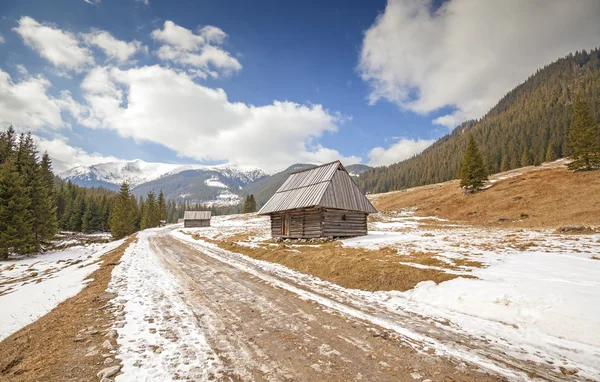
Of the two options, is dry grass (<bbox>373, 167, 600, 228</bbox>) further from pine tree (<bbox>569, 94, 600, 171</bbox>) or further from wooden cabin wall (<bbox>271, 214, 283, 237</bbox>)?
wooden cabin wall (<bbox>271, 214, 283, 237</bbox>)

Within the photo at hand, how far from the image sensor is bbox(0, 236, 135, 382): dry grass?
3.84 metres

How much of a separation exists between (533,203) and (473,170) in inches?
584

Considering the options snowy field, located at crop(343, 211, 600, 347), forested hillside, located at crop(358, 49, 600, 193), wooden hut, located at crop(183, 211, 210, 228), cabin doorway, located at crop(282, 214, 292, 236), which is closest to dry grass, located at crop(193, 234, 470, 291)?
snowy field, located at crop(343, 211, 600, 347)

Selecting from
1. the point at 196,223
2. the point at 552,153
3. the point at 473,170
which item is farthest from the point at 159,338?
the point at 552,153

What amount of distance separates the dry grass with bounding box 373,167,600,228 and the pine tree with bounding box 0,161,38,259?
51809 mm

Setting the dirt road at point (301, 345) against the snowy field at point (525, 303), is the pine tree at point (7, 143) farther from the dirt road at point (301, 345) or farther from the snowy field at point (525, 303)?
the snowy field at point (525, 303)

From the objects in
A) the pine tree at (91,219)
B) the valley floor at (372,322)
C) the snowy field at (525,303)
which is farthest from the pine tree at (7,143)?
the snowy field at (525,303)

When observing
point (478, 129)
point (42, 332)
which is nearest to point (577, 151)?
point (42, 332)

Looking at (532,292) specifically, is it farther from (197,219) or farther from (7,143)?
(197,219)

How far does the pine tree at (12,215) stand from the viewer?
83.2 feet

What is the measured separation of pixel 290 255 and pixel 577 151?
50.8 m

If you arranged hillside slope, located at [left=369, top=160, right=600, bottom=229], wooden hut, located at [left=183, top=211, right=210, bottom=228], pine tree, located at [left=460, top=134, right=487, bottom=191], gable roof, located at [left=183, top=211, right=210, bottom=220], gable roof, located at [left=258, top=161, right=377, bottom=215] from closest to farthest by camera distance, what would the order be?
gable roof, located at [left=258, top=161, right=377, bottom=215] → hillside slope, located at [left=369, top=160, right=600, bottom=229] → pine tree, located at [left=460, top=134, right=487, bottom=191] → gable roof, located at [left=183, top=211, right=210, bottom=220] → wooden hut, located at [left=183, top=211, right=210, bottom=228]

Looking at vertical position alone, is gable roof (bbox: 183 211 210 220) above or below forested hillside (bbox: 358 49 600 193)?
below

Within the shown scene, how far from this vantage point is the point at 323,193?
71.3 ft
